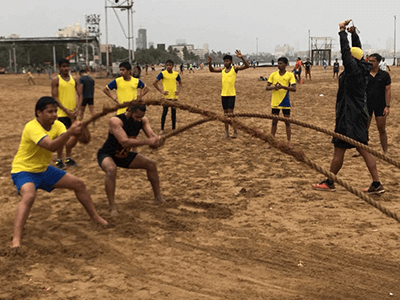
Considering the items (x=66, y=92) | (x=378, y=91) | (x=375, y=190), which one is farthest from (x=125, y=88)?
(x=375, y=190)

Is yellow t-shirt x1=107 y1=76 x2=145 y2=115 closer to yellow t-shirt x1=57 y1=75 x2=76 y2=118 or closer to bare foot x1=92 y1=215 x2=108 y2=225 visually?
yellow t-shirt x1=57 y1=75 x2=76 y2=118

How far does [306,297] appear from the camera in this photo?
3.72m

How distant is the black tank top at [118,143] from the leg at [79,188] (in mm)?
687

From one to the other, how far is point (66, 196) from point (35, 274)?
2432 mm

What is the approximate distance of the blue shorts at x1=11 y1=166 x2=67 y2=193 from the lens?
4.68 meters

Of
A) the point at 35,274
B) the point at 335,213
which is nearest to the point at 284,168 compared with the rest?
the point at 335,213

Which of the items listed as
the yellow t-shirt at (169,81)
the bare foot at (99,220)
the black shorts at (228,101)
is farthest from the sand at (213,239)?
the yellow t-shirt at (169,81)

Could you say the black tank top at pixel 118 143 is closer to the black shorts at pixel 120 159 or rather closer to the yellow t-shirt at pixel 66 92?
the black shorts at pixel 120 159

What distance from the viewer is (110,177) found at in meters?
5.48

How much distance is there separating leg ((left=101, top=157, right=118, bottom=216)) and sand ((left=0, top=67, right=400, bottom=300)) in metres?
0.14

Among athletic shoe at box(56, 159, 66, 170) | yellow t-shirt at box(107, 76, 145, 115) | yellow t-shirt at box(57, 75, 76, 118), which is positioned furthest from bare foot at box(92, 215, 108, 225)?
yellow t-shirt at box(107, 76, 145, 115)

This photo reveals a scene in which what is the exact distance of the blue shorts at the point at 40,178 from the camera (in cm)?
468

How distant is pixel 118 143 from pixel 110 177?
17.2 inches

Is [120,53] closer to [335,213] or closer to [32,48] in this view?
[32,48]
